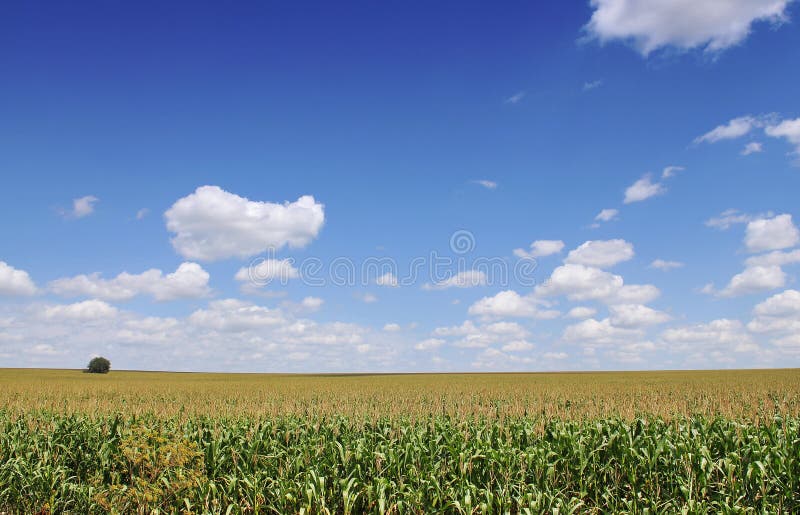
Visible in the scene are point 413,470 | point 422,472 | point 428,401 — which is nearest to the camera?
point 413,470

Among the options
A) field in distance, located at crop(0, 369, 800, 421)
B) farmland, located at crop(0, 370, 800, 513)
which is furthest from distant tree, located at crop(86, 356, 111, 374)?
farmland, located at crop(0, 370, 800, 513)

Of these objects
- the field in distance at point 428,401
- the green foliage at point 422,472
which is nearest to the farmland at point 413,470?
the green foliage at point 422,472

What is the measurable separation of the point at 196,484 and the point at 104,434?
536 centimetres

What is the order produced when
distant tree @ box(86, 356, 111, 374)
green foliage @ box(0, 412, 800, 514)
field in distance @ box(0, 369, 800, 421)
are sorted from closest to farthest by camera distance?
green foliage @ box(0, 412, 800, 514) → field in distance @ box(0, 369, 800, 421) → distant tree @ box(86, 356, 111, 374)

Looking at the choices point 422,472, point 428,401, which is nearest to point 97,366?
point 428,401

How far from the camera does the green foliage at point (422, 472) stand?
32.0 ft

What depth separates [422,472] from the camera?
10609mm

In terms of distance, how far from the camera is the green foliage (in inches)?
384

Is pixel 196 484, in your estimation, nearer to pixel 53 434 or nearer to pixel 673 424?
pixel 53 434

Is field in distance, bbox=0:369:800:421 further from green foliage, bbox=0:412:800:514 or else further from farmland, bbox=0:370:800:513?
green foliage, bbox=0:412:800:514

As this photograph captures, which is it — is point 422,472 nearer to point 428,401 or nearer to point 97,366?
point 428,401

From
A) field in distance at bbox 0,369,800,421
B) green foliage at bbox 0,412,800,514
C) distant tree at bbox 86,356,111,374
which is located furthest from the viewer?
distant tree at bbox 86,356,111,374

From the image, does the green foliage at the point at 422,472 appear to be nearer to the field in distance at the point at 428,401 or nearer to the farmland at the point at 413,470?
the farmland at the point at 413,470

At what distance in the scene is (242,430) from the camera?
13.8 meters
